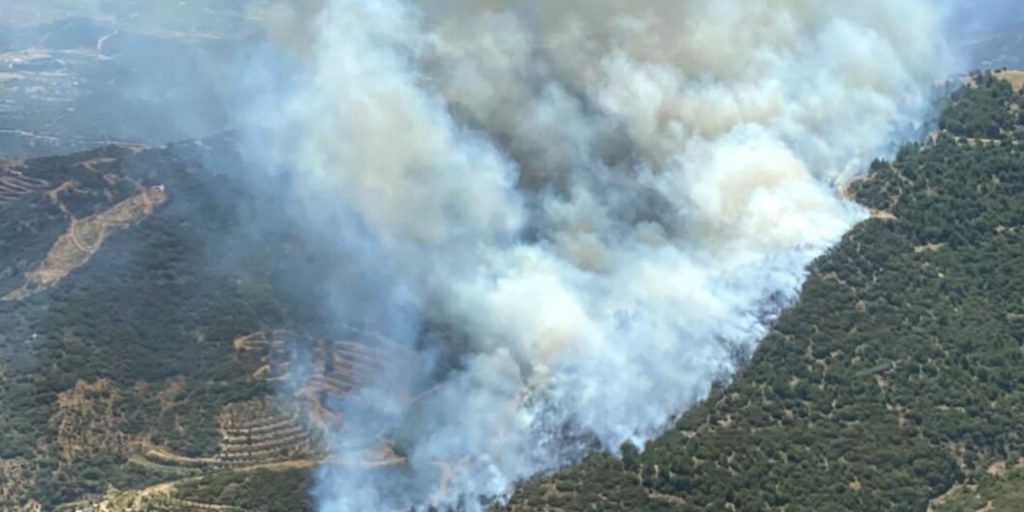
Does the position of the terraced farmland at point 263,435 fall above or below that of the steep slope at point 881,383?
above

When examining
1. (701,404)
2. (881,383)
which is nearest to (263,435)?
(701,404)

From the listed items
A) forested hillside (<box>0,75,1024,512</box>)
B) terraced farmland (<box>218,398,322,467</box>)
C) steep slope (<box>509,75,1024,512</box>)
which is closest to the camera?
steep slope (<box>509,75,1024,512</box>)

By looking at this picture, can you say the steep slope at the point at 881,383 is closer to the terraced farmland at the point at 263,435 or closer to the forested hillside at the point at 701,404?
the forested hillside at the point at 701,404

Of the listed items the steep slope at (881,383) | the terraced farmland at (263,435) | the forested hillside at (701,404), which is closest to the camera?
the steep slope at (881,383)

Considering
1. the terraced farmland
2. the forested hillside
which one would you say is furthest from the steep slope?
the terraced farmland

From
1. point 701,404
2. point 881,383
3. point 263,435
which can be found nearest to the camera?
point 701,404

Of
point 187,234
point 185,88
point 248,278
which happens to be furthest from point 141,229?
point 185,88

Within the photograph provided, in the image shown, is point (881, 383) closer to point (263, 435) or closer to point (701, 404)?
point (701, 404)

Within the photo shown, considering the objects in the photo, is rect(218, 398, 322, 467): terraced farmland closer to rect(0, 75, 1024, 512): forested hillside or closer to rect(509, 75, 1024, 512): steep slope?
rect(0, 75, 1024, 512): forested hillside

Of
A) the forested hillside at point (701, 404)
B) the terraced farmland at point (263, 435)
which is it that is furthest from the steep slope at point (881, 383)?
the terraced farmland at point (263, 435)
